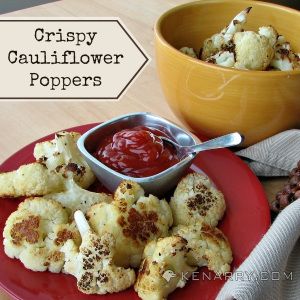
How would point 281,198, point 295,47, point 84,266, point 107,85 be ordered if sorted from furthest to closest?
point 107,85 < point 295,47 < point 281,198 < point 84,266

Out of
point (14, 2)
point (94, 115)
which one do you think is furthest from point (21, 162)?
point (14, 2)

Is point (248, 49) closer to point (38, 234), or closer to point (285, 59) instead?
point (285, 59)

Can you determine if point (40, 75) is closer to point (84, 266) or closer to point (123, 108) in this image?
point (123, 108)

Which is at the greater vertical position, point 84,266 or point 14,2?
point 84,266

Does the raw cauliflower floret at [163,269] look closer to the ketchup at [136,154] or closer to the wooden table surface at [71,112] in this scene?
the ketchup at [136,154]

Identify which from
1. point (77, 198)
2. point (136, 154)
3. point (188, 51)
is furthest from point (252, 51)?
point (77, 198)

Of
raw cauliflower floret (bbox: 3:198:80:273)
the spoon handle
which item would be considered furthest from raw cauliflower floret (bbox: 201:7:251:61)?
raw cauliflower floret (bbox: 3:198:80:273)
